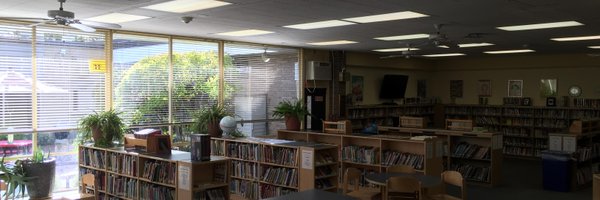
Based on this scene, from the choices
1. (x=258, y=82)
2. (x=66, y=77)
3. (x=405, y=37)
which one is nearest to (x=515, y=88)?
(x=405, y=37)

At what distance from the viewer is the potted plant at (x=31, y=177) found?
517 cm

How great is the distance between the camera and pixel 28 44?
7863 millimetres

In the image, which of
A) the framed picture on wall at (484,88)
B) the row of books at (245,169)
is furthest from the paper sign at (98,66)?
the framed picture on wall at (484,88)

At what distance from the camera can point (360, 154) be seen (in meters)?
9.27

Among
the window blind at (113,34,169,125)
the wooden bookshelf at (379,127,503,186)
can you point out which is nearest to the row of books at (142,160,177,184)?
the window blind at (113,34,169,125)

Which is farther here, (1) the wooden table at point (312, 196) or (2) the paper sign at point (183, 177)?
(2) the paper sign at point (183, 177)

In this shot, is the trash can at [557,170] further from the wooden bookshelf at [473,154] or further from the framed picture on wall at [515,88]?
the framed picture on wall at [515,88]

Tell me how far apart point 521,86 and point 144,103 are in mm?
10703

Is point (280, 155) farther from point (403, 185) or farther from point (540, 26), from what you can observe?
point (540, 26)

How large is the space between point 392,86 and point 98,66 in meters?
8.64

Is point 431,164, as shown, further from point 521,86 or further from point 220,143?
point 521,86

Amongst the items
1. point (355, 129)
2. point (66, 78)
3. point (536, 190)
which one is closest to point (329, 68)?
point (355, 129)

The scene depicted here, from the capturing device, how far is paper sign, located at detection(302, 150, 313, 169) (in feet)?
24.8

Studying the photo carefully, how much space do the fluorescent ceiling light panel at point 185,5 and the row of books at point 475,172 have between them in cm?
651
